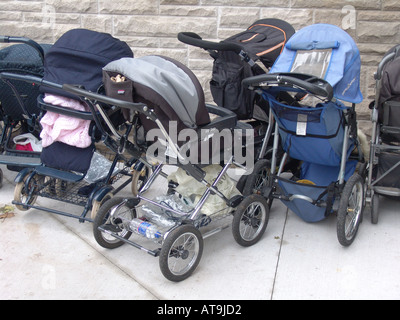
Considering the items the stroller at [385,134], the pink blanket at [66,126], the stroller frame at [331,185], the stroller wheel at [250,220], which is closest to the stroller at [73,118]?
the pink blanket at [66,126]

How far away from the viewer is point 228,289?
11.1 feet

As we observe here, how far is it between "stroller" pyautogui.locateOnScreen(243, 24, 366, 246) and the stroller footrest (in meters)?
1.39

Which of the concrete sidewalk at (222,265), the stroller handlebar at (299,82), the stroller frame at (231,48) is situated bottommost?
the concrete sidewalk at (222,265)

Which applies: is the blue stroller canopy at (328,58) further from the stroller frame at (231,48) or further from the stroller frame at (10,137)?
the stroller frame at (10,137)

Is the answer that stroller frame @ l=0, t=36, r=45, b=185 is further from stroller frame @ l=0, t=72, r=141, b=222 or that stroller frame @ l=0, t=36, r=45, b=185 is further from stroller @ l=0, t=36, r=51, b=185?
stroller frame @ l=0, t=72, r=141, b=222

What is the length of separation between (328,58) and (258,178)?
1.16 metres

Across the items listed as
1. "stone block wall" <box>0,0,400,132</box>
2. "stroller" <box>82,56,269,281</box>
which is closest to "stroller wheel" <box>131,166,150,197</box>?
"stroller" <box>82,56,269,281</box>

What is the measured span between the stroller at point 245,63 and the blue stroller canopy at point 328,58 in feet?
0.96

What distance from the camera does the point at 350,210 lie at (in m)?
3.80

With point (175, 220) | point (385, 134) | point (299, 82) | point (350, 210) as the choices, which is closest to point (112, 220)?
point (175, 220)

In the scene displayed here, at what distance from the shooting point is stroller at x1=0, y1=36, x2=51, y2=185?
454cm

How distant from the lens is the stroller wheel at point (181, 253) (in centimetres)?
333

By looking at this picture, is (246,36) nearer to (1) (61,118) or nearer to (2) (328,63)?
(2) (328,63)
